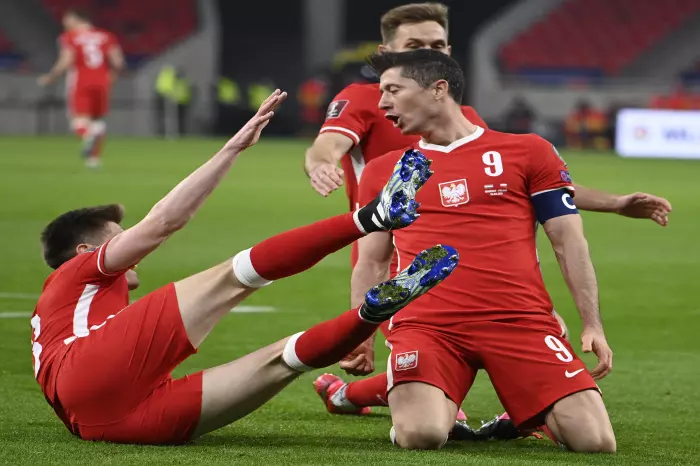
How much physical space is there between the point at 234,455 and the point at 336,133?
7.09 feet

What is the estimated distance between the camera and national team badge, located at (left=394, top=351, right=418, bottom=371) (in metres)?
5.32

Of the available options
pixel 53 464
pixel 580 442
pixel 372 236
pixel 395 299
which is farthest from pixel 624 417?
pixel 53 464

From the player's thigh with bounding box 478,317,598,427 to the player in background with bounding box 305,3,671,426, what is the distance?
0.32 m

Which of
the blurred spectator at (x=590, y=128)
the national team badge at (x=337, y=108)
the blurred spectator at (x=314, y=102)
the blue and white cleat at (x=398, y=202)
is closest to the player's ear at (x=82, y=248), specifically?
the blue and white cleat at (x=398, y=202)

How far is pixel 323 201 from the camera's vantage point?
17.3m

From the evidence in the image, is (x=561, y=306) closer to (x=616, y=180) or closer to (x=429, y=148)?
(x=429, y=148)

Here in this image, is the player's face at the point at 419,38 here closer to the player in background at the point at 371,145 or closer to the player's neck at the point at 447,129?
the player in background at the point at 371,145

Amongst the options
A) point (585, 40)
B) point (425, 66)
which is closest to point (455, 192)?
point (425, 66)

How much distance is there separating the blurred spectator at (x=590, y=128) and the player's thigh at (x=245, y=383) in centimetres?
2844

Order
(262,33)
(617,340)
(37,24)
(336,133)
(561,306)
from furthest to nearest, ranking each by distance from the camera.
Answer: (262,33), (37,24), (561,306), (617,340), (336,133)

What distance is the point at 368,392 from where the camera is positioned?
5934 mm

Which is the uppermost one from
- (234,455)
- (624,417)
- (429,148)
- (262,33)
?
(429,148)

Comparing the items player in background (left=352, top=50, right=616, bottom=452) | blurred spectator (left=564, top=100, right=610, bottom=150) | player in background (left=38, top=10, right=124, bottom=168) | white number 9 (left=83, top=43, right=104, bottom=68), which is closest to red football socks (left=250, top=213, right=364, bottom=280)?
player in background (left=352, top=50, right=616, bottom=452)

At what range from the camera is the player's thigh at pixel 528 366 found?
5.25 meters
